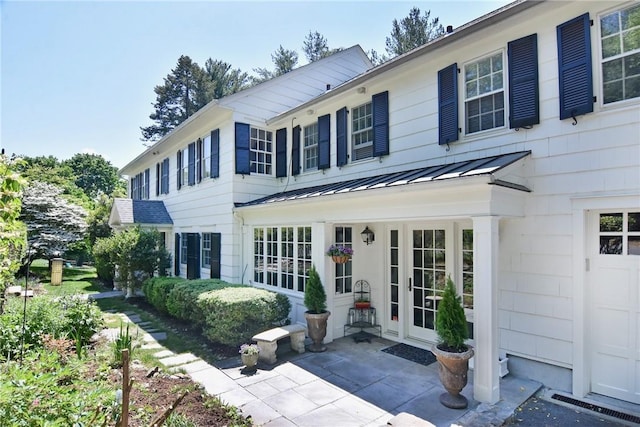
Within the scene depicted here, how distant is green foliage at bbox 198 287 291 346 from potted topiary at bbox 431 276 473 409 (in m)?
3.57

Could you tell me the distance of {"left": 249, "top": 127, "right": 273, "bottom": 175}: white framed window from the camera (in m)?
10.2

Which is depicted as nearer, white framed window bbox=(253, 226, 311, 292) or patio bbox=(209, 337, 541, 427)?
patio bbox=(209, 337, 541, 427)

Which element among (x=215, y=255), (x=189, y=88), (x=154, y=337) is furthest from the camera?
(x=189, y=88)

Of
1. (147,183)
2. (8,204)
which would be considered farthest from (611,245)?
(147,183)

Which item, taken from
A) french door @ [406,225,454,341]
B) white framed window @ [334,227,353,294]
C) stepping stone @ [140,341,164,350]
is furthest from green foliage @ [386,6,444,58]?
stepping stone @ [140,341,164,350]

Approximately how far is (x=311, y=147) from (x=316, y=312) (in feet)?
15.1

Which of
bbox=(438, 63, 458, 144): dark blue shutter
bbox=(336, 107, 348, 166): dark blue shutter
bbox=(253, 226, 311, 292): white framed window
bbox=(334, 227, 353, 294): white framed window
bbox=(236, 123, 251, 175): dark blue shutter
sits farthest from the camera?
bbox=(236, 123, 251, 175): dark blue shutter

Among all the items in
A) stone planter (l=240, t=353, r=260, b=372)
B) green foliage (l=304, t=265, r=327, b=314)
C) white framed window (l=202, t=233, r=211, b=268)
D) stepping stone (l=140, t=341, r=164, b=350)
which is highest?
white framed window (l=202, t=233, r=211, b=268)

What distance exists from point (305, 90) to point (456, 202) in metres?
7.86

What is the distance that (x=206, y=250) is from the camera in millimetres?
11453

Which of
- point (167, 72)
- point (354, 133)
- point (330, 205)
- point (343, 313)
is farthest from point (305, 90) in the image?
point (167, 72)

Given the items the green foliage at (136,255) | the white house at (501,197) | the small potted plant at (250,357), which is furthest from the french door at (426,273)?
the green foliage at (136,255)

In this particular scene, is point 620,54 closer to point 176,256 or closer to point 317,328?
point 317,328

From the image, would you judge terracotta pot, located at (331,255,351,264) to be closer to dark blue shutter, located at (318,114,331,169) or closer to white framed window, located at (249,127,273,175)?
dark blue shutter, located at (318,114,331,169)
